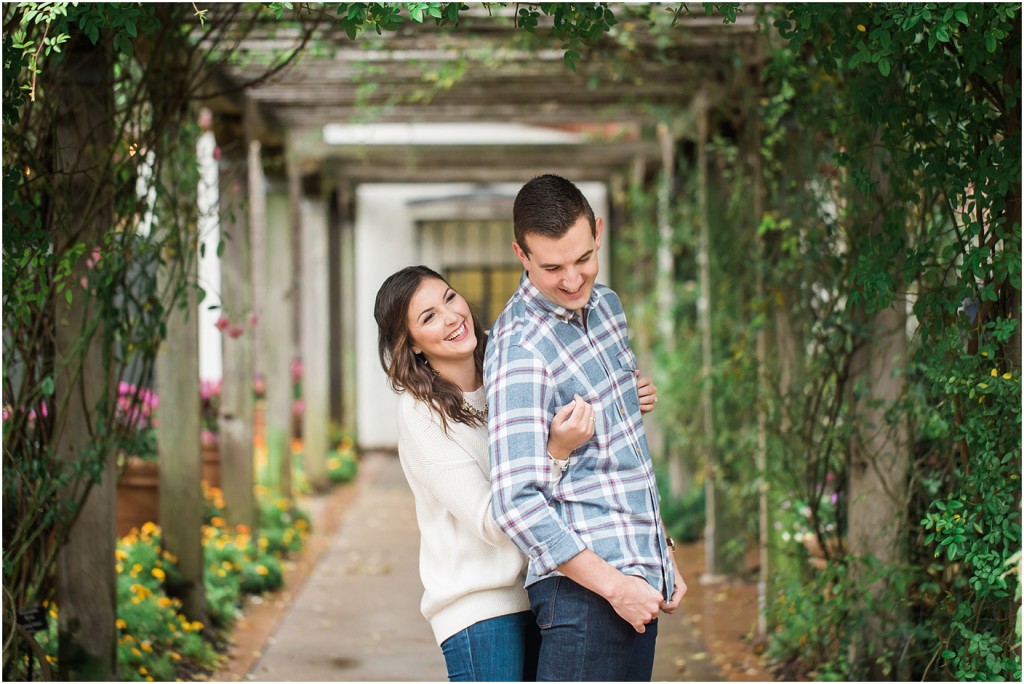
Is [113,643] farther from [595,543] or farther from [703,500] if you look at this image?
[703,500]

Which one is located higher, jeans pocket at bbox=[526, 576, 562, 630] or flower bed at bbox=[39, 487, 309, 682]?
jeans pocket at bbox=[526, 576, 562, 630]

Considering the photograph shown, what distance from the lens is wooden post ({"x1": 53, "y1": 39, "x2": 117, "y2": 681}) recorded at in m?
3.87

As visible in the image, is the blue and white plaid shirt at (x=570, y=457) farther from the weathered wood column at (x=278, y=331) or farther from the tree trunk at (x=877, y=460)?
the weathered wood column at (x=278, y=331)

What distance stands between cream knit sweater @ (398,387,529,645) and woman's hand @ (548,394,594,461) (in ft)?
0.60

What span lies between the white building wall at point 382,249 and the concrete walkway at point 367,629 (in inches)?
222

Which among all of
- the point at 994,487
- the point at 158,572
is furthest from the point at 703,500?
the point at 994,487

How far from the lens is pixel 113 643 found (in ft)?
13.8

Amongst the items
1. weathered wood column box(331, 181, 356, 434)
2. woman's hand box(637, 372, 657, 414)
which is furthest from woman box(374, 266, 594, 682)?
weathered wood column box(331, 181, 356, 434)

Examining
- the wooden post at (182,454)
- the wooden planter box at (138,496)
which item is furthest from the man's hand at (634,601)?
the wooden planter box at (138,496)

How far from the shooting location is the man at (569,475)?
2.25 m

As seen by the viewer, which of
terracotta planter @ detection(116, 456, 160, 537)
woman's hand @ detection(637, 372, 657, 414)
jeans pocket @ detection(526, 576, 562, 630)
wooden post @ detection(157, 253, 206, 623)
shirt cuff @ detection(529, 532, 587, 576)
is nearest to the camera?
shirt cuff @ detection(529, 532, 587, 576)

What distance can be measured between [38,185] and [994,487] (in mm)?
2912

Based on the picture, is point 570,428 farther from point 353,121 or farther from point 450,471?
point 353,121

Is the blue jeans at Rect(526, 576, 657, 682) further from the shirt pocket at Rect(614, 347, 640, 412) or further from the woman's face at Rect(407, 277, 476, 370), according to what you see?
the woman's face at Rect(407, 277, 476, 370)
